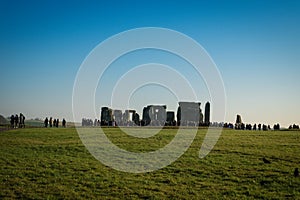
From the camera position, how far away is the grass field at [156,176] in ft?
52.2

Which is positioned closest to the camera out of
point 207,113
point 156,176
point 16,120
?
point 156,176

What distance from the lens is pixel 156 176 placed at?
19.2m

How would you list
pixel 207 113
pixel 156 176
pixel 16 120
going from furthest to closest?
pixel 207 113, pixel 16 120, pixel 156 176

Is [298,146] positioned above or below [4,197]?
above

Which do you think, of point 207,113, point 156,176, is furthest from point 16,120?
point 156,176

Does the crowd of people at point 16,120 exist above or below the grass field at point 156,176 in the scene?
above

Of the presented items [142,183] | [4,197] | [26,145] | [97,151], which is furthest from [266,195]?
[26,145]

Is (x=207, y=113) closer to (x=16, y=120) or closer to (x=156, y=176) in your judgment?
(x=16, y=120)

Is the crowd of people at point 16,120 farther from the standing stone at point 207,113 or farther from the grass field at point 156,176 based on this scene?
the standing stone at point 207,113

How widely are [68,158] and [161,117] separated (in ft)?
124

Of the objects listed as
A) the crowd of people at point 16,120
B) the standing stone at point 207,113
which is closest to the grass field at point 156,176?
the crowd of people at point 16,120

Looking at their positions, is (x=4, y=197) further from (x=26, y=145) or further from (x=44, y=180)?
(x=26, y=145)

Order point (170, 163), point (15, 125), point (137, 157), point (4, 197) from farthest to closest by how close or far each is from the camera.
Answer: point (15, 125) → point (137, 157) → point (170, 163) → point (4, 197)

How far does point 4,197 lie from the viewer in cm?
1504
